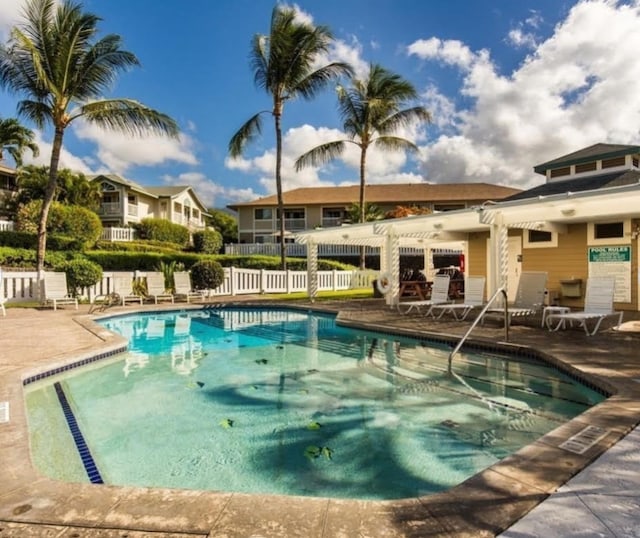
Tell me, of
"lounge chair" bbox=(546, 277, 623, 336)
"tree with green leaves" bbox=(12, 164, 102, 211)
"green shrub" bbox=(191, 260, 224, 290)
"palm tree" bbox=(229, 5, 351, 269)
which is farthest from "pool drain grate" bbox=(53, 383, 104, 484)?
"tree with green leaves" bbox=(12, 164, 102, 211)

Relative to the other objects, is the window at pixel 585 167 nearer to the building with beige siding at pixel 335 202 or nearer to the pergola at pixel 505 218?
the pergola at pixel 505 218

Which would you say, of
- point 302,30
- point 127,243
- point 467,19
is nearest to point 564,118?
point 467,19

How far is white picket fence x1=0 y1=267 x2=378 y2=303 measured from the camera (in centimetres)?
1456

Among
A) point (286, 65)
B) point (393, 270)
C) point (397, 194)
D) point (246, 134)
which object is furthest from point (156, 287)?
point (397, 194)

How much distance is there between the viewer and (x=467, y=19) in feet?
55.5

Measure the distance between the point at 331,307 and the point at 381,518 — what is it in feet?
40.3

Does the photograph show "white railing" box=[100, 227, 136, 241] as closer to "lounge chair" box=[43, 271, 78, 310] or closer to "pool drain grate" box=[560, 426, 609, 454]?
"lounge chair" box=[43, 271, 78, 310]

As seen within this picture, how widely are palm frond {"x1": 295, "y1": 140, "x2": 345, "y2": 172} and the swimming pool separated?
49.6ft

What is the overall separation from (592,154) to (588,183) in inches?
78.9

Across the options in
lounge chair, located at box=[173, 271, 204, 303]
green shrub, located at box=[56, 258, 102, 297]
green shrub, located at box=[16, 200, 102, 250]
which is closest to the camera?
green shrub, located at box=[56, 258, 102, 297]

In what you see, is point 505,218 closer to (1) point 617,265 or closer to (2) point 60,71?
(1) point 617,265

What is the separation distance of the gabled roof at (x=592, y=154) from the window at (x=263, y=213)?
2428 cm

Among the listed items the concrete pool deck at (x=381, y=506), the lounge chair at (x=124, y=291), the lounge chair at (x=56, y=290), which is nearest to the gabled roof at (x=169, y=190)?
the lounge chair at (x=124, y=291)

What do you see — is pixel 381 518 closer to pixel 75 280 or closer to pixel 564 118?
pixel 75 280
